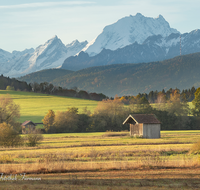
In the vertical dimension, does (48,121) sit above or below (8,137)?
above

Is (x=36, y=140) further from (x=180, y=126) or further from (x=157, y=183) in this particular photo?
(x=180, y=126)

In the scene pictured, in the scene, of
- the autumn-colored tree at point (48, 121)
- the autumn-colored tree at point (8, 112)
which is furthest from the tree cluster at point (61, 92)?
the autumn-colored tree at point (8, 112)

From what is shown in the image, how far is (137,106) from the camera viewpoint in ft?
334

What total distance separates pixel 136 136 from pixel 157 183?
42.5 m

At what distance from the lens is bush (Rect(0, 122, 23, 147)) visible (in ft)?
125

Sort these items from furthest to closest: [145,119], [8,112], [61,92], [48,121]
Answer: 1. [61,92]
2. [48,121]
3. [8,112]
4. [145,119]

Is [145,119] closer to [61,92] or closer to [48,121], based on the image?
[48,121]

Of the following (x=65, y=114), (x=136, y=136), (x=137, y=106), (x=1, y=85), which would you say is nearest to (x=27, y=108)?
(x=65, y=114)

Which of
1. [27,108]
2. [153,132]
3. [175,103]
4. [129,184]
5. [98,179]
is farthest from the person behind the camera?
[27,108]

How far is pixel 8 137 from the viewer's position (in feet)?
127

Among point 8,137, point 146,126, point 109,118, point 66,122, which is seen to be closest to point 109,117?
point 109,118

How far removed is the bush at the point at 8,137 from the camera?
3800 centimetres

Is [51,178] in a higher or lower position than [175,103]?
lower

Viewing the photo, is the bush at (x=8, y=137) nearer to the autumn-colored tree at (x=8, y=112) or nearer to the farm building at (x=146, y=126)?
the autumn-colored tree at (x=8, y=112)
